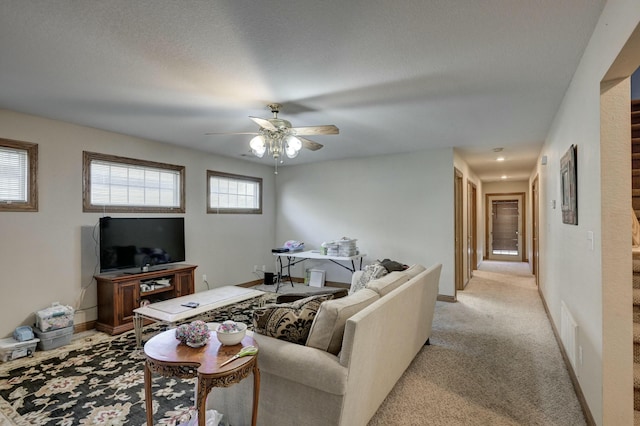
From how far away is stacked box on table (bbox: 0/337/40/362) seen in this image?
2.99 metres

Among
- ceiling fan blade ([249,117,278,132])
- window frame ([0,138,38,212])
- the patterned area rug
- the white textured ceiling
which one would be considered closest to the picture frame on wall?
the white textured ceiling

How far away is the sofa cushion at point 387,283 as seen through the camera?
2.39m

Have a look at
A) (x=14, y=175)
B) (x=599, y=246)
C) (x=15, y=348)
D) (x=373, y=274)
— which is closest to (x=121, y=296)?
(x=15, y=348)

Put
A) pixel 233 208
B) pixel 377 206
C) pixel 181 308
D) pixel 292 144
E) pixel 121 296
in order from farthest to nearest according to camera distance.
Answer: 1. pixel 233 208
2. pixel 377 206
3. pixel 121 296
4. pixel 181 308
5. pixel 292 144

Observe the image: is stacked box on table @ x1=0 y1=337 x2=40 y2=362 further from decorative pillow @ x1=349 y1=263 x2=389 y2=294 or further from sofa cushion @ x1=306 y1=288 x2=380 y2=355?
decorative pillow @ x1=349 y1=263 x2=389 y2=294

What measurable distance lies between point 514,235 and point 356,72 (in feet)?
31.2

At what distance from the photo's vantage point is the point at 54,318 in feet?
10.8

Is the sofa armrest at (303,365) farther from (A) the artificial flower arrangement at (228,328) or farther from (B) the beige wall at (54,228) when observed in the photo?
(B) the beige wall at (54,228)

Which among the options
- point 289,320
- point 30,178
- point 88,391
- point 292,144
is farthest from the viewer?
point 30,178

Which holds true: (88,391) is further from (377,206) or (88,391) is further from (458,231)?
(458,231)

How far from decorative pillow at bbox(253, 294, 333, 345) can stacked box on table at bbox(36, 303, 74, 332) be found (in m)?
2.69

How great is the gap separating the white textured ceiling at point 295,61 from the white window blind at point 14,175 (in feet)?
1.65

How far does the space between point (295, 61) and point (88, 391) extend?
9.81 ft

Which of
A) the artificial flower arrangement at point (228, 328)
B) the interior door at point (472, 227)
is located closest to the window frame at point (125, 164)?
the artificial flower arrangement at point (228, 328)
